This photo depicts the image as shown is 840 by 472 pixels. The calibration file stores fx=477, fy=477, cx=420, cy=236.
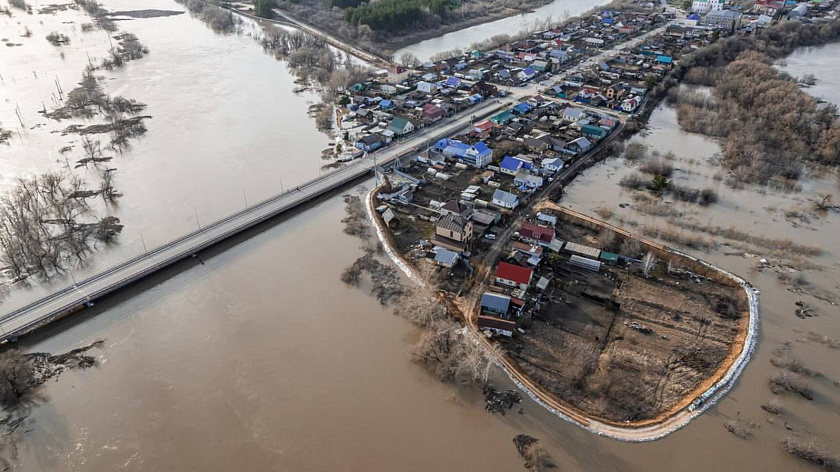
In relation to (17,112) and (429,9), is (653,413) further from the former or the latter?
(429,9)

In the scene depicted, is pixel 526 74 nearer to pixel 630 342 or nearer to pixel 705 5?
pixel 630 342

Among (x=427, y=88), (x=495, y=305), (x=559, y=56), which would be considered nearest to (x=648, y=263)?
(x=495, y=305)

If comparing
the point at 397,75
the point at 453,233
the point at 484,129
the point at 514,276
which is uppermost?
the point at 397,75

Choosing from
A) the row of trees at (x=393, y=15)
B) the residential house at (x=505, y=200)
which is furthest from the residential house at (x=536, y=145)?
the row of trees at (x=393, y=15)

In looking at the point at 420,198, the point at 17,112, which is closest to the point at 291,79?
the point at 17,112

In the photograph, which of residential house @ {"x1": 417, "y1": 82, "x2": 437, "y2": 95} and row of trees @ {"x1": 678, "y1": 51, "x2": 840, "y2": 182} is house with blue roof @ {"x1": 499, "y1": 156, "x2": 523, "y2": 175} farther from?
residential house @ {"x1": 417, "y1": 82, "x2": 437, "y2": 95}

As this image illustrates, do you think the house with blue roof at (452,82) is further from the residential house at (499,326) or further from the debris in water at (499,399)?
the debris in water at (499,399)
